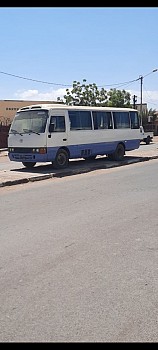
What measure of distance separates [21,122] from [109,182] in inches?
184

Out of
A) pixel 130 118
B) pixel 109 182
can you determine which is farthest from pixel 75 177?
pixel 130 118

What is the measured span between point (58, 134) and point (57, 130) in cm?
15

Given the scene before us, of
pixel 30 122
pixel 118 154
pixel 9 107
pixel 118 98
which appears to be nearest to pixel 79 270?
pixel 30 122

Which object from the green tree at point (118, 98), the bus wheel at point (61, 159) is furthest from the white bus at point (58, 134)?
the green tree at point (118, 98)

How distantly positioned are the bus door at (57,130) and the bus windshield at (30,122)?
11.0 inches

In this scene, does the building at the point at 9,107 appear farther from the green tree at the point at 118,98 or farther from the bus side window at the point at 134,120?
the bus side window at the point at 134,120

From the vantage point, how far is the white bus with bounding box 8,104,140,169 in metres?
14.3

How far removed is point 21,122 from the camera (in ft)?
48.3

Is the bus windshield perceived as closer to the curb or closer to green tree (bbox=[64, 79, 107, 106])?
the curb

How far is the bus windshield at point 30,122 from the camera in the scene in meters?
14.3

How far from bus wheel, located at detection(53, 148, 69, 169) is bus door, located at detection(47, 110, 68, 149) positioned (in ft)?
1.01

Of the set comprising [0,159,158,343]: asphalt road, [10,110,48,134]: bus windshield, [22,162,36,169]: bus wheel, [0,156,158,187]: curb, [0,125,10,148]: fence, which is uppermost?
[10,110,48,134]: bus windshield

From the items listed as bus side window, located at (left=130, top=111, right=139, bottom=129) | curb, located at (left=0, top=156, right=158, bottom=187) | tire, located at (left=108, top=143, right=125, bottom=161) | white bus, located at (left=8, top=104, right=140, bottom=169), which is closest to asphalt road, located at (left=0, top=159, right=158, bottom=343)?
curb, located at (left=0, top=156, right=158, bottom=187)
